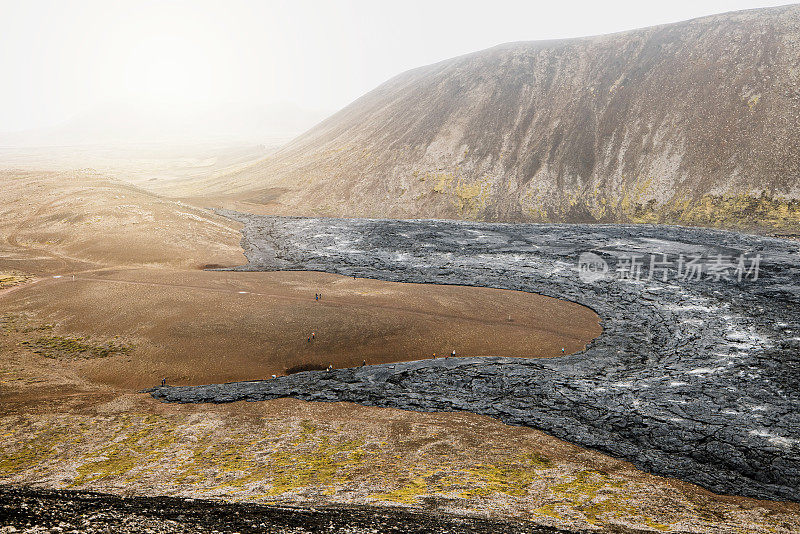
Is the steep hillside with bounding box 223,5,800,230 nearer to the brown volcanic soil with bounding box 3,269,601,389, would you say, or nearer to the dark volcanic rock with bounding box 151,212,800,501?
the dark volcanic rock with bounding box 151,212,800,501

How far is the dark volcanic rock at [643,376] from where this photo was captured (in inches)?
517

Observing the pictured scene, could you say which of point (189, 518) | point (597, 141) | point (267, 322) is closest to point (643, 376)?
point (267, 322)

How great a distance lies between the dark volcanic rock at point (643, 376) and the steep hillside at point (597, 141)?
16.9 m

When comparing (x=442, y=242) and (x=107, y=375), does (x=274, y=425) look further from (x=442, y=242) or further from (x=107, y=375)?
(x=442, y=242)

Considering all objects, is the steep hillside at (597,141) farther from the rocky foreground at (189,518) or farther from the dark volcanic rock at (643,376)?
the rocky foreground at (189,518)

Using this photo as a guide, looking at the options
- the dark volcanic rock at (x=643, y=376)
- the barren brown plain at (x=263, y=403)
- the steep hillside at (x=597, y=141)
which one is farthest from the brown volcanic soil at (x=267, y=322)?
the steep hillside at (x=597, y=141)

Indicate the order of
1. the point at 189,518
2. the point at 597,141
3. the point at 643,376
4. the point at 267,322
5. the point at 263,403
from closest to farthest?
the point at 189,518 < the point at 263,403 < the point at 643,376 < the point at 267,322 < the point at 597,141

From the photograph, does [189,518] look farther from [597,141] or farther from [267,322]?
[597,141]

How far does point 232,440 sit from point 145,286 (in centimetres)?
1528

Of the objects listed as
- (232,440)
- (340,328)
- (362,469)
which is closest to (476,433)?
(362,469)

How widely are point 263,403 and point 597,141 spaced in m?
56.0

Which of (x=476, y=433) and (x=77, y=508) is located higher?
(x=77, y=508)

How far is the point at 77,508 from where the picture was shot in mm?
6137

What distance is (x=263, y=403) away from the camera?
16047 mm
